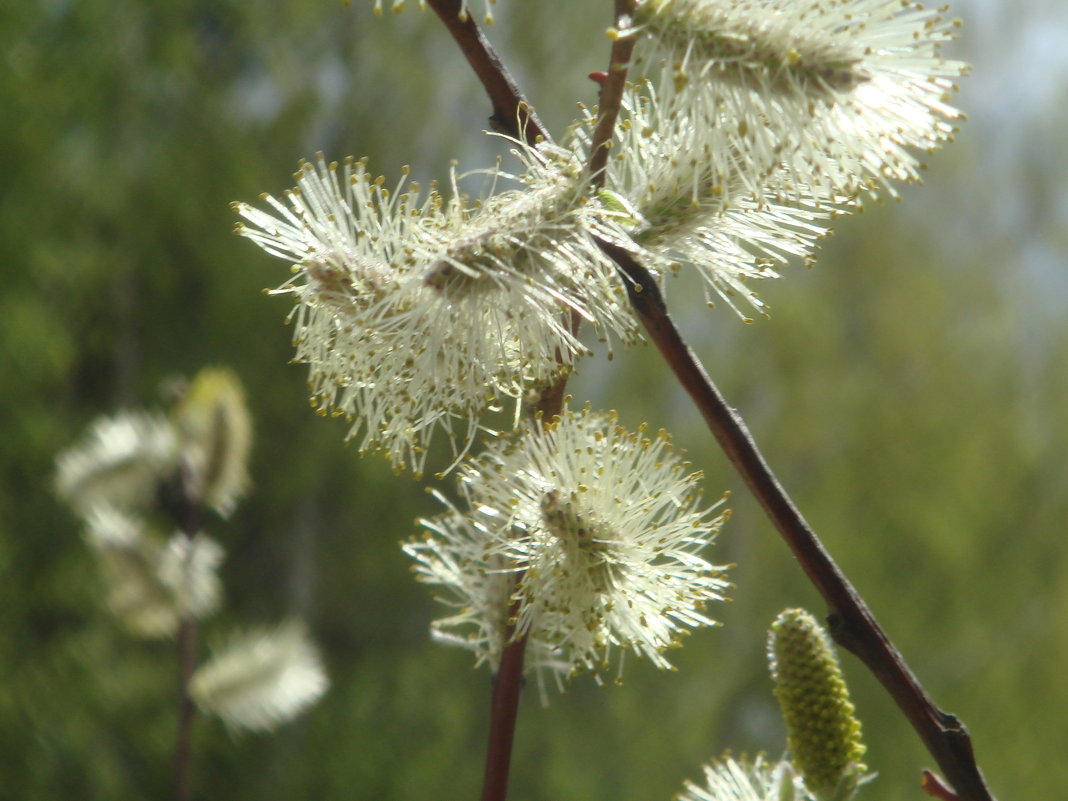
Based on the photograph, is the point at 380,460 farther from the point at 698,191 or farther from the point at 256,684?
the point at 698,191

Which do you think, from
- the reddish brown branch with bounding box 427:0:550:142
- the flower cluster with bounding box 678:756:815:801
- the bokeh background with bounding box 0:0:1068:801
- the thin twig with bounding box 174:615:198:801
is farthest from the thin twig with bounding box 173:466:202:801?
the bokeh background with bounding box 0:0:1068:801

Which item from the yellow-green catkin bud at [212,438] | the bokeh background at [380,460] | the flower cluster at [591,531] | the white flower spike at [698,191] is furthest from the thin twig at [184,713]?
the bokeh background at [380,460]

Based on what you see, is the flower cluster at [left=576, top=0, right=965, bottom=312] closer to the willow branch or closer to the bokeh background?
the willow branch

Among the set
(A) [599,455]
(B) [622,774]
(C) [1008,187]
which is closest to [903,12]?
(A) [599,455]

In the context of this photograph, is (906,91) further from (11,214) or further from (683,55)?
(11,214)

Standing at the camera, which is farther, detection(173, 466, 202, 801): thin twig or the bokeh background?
the bokeh background

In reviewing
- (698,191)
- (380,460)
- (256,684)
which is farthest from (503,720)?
(380,460)
